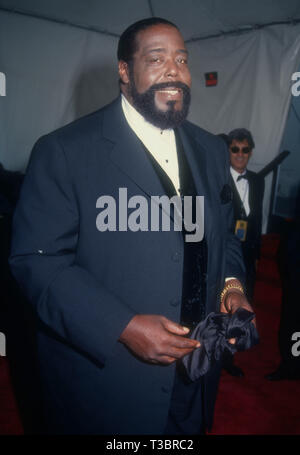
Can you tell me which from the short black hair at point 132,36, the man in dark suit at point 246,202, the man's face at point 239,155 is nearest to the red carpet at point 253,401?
the man in dark suit at point 246,202

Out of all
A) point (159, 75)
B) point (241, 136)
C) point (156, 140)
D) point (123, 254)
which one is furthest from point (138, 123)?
point (241, 136)

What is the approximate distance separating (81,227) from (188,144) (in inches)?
26.5

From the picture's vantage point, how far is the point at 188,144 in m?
1.60

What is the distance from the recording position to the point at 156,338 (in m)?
1.10

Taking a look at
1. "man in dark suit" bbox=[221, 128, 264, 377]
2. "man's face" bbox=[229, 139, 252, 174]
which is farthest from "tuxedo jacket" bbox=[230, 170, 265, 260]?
"man's face" bbox=[229, 139, 252, 174]

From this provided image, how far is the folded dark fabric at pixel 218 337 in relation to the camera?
49.3 inches

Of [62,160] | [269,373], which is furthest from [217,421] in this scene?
[62,160]

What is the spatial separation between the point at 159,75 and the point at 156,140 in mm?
270

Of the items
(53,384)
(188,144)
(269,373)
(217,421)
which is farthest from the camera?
(269,373)

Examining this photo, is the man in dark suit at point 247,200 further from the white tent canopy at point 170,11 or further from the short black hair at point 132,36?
the short black hair at point 132,36

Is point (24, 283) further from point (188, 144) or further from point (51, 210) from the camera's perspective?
point (188, 144)

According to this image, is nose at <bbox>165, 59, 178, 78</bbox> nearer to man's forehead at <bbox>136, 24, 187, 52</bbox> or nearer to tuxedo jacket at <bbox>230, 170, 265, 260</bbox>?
man's forehead at <bbox>136, 24, 187, 52</bbox>

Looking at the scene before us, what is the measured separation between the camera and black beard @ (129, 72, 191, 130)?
1.39 meters

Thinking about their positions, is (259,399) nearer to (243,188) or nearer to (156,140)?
(243,188)
